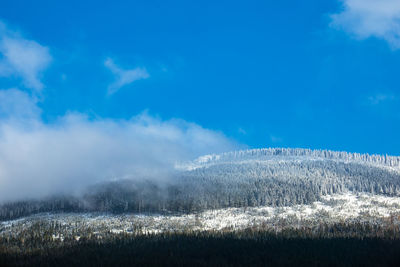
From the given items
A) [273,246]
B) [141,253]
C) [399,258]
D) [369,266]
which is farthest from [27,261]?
[399,258]

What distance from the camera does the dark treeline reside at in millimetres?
113688

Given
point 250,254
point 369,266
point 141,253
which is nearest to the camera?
point 369,266

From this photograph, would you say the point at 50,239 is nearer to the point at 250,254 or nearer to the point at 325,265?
the point at 250,254

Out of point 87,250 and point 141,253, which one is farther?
point 87,250

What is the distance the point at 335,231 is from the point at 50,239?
481 feet

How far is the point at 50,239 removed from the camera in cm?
18138

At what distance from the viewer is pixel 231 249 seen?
13075 cm

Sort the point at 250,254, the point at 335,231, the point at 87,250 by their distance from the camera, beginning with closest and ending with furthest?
1. the point at 250,254
2. the point at 87,250
3. the point at 335,231

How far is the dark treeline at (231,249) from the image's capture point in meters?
114

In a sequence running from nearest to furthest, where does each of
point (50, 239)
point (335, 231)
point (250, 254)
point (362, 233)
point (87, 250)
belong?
1. point (250, 254)
2. point (87, 250)
3. point (362, 233)
4. point (335, 231)
5. point (50, 239)

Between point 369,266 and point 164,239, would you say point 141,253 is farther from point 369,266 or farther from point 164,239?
point 369,266

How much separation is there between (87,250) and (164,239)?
3538cm

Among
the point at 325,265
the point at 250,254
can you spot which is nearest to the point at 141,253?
the point at 250,254

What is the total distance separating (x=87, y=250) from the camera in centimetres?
14012
